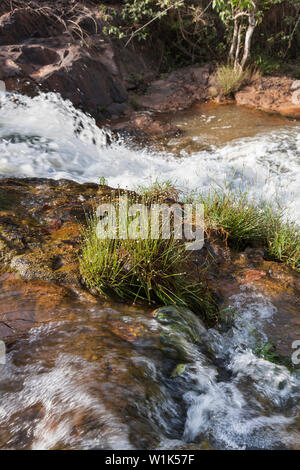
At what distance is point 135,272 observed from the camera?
8.59 feet

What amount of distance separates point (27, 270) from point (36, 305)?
43cm

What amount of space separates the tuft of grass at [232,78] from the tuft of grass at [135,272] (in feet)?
25.8

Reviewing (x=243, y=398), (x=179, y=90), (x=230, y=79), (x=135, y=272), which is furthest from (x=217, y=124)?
(x=243, y=398)

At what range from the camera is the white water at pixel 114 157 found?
532 cm

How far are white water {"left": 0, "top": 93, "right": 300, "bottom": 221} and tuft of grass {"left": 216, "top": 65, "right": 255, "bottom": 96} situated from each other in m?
2.37

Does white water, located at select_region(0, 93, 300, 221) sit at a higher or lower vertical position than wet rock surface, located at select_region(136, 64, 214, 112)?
lower

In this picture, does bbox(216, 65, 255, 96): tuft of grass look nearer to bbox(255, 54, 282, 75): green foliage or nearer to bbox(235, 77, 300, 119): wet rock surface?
bbox(235, 77, 300, 119): wet rock surface

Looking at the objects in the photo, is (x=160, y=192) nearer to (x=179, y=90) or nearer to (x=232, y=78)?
(x=179, y=90)

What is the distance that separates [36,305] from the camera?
2.35m

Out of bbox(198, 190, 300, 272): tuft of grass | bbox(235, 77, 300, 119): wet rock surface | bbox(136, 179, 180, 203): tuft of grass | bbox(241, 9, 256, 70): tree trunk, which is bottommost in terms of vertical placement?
bbox(198, 190, 300, 272): tuft of grass

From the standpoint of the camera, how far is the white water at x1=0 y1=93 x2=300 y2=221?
5324mm

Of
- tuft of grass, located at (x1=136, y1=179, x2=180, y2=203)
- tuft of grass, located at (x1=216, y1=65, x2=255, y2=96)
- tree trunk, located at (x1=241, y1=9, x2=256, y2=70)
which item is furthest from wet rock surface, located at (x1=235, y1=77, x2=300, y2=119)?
tuft of grass, located at (x1=136, y1=179, x2=180, y2=203)

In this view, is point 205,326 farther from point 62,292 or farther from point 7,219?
point 7,219

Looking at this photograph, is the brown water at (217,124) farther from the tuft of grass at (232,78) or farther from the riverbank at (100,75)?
the tuft of grass at (232,78)
